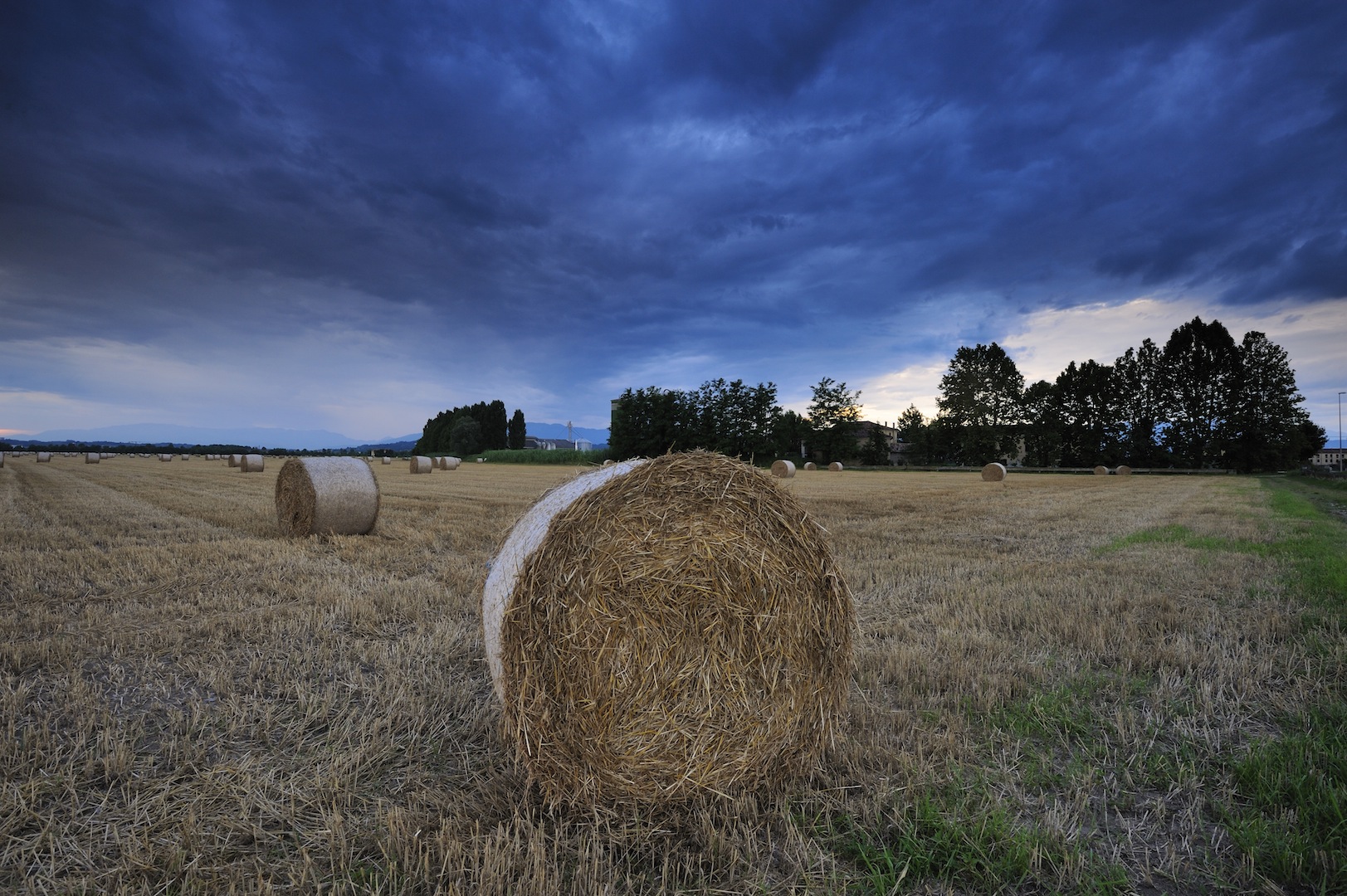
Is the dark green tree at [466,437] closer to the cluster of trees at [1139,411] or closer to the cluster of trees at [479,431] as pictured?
the cluster of trees at [479,431]

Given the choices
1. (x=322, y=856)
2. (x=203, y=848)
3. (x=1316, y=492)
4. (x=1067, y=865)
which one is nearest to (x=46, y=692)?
(x=203, y=848)

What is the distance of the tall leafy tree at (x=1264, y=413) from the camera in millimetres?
51906

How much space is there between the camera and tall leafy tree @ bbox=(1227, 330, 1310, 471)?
170ft

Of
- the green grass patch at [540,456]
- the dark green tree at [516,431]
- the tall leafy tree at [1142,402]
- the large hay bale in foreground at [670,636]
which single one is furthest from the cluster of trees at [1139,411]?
the large hay bale in foreground at [670,636]

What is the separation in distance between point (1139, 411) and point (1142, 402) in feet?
3.60

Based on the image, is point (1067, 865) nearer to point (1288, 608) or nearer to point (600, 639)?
point (600, 639)

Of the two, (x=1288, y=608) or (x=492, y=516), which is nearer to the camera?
(x=1288, y=608)

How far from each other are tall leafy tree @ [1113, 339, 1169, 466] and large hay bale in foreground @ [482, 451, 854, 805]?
2652 inches

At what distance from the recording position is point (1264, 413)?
2092 inches

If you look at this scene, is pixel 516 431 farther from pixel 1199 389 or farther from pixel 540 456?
pixel 1199 389

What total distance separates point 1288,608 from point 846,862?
18.3ft

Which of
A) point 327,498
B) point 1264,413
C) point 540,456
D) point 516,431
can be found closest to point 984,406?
point 1264,413

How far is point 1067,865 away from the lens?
7.53 ft

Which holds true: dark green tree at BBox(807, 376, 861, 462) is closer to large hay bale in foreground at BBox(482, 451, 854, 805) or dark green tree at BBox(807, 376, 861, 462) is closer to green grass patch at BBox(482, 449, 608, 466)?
green grass patch at BBox(482, 449, 608, 466)
